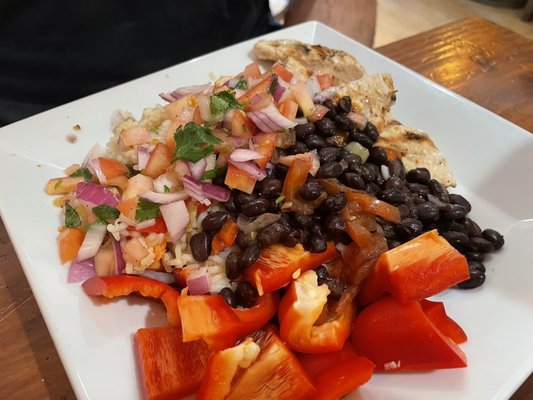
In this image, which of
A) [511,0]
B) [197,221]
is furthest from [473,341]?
[511,0]

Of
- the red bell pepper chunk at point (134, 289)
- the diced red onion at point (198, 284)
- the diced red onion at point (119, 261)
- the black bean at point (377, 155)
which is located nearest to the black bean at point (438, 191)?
the black bean at point (377, 155)

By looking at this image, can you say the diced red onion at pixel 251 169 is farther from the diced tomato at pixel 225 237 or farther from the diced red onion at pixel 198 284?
the diced red onion at pixel 198 284

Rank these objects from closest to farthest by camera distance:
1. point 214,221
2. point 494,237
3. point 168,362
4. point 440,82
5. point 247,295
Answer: point 168,362 < point 247,295 < point 214,221 < point 494,237 < point 440,82

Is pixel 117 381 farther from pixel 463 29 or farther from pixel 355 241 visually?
pixel 463 29

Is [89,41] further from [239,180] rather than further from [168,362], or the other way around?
[168,362]

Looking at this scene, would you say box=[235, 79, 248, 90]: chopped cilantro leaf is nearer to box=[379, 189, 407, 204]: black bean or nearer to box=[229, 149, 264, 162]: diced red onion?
box=[229, 149, 264, 162]: diced red onion

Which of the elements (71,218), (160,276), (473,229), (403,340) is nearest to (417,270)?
(403,340)

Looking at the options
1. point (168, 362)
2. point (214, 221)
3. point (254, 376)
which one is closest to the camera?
point (254, 376)

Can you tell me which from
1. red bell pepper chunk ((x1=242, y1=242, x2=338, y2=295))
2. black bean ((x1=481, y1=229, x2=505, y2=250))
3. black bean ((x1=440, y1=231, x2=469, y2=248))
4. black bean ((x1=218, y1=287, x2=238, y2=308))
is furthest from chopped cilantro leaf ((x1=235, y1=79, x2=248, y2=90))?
black bean ((x1=481, y1=229, x2=505, y2=250))
